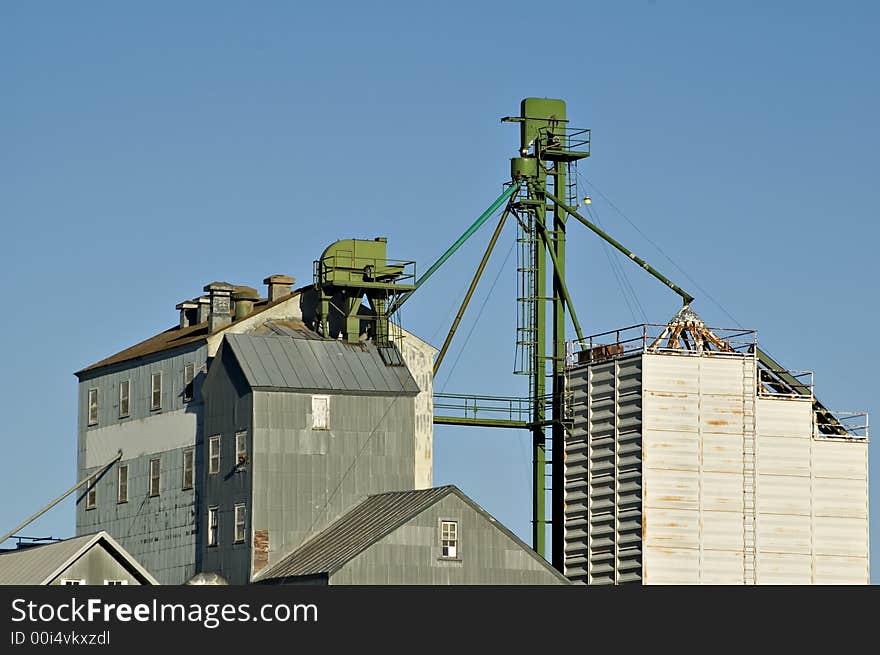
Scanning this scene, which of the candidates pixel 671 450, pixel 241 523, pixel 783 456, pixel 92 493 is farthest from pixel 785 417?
pixel 92 493

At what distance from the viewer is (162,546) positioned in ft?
276

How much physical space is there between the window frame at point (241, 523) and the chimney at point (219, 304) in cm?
906

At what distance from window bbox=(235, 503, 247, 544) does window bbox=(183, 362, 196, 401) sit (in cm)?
641

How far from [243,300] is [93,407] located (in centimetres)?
866

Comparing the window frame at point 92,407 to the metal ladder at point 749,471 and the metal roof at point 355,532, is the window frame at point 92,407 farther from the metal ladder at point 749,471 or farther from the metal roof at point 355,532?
the metal ladder at point 749,471

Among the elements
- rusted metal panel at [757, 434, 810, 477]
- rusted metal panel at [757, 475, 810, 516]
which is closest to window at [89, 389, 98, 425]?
rusted metal panel at [757, 434, 810, 477]

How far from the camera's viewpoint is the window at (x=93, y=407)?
90.7m

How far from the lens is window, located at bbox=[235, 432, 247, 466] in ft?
263

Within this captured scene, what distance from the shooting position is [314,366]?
8231cm

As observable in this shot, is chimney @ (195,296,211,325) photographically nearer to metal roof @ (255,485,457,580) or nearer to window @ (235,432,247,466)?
window @ (235,432,247,466)

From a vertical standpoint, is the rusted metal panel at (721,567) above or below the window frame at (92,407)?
below

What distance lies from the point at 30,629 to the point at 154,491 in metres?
29.9

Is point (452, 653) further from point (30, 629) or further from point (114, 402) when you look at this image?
point (114, 402)

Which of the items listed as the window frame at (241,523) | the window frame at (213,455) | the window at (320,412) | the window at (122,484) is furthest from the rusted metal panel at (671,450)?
the window at (122,484)
